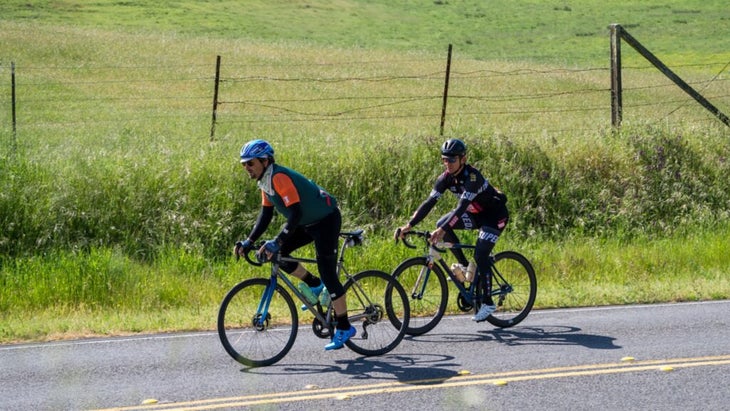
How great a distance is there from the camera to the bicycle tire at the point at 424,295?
9672mm

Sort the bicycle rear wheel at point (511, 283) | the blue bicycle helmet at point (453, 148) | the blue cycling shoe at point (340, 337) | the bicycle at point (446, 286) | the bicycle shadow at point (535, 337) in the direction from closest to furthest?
1. the blue cycling shoe at point (340, 337)
2. the bicycle shadow at point (535, 337)
3. the blue bicycle helmet at point (453, 148)
4. the bicycle at point (446, 286)
5. the bicycle rear wheel at point (511, 283)

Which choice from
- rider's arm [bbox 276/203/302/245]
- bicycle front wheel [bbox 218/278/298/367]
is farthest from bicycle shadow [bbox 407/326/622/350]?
rider's arm [bbox 276/203/302/245]

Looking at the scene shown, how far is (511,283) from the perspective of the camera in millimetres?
10383

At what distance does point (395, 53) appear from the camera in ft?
144

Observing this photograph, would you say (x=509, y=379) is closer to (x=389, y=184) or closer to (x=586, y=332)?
(x=586, y=332)

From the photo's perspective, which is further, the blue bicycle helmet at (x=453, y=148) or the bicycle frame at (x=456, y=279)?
the bicycle frame at (x=456, y=279)

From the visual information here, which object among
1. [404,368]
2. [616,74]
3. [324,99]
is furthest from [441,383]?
[324,99]

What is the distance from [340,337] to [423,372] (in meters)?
0.87

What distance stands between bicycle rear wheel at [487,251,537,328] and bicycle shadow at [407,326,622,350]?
0.19 m

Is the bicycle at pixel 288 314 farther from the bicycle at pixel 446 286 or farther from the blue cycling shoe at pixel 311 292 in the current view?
the bicycle at pixel 446 286

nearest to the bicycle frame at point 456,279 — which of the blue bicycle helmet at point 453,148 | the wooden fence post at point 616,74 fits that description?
the blue bicycle helmet at point 453,148

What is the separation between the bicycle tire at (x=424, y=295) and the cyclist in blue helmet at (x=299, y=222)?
975 millimetres

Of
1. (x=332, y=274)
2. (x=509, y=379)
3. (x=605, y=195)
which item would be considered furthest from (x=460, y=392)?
(x=605, y=195)

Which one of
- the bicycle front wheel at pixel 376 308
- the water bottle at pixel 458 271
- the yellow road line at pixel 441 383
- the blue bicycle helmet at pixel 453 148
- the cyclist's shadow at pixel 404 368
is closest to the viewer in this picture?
the yellow road line at pixel 441 383
